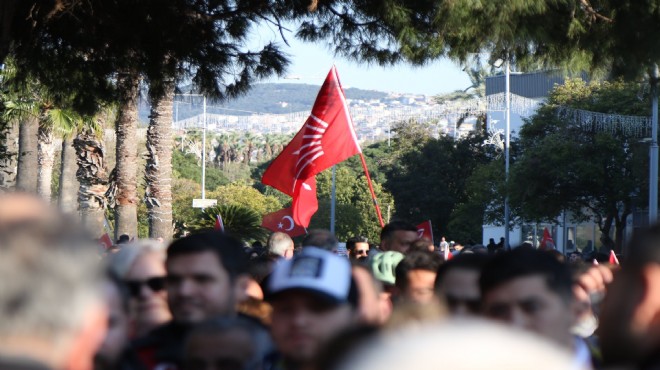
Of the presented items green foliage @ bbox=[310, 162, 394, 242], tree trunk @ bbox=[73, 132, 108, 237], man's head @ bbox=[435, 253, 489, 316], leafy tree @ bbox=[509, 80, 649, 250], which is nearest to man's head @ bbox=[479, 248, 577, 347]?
man's head @ bbox=[435, 253, 489, 316]

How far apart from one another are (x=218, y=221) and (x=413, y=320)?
15.7m

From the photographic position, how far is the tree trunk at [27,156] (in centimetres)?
2042

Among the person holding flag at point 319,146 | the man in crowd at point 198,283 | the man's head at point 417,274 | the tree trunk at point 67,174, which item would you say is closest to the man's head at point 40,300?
the man in crowd at point 198,283

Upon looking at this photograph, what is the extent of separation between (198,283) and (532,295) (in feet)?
4.34

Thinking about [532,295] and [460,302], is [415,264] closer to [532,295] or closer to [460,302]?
[460,302]

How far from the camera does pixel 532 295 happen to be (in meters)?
3.75

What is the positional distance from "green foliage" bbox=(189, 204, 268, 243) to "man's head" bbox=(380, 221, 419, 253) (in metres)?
9.96

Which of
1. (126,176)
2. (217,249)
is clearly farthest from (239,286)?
(126,176)

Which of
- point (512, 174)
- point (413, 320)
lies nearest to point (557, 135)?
point (512, 174)

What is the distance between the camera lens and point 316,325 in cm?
349

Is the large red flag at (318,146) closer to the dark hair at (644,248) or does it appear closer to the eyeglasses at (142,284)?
the eyeglasses at (142,284)

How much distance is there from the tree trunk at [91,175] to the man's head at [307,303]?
707 inches

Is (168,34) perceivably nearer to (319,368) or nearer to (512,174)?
(319,368)

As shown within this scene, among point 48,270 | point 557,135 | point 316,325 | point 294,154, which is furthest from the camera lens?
point 557,135
